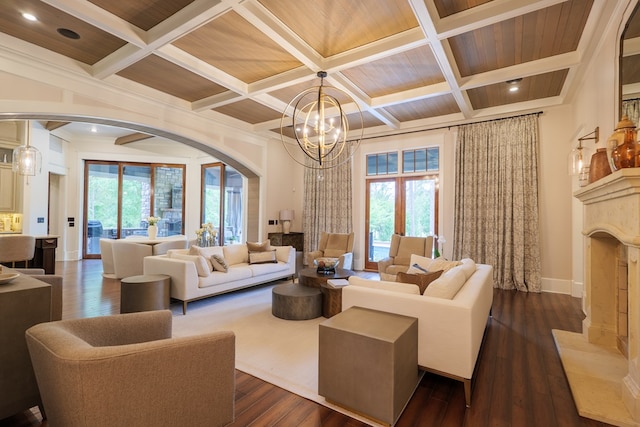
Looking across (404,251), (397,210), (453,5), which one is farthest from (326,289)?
(397,210)

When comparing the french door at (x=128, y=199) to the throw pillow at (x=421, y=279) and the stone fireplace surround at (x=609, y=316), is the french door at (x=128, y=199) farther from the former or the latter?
the stone fireplace surround at (x=609, y=316)

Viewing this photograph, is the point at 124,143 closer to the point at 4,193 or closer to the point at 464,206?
the point at 4,193

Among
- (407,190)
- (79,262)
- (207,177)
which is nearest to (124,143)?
(207,177)

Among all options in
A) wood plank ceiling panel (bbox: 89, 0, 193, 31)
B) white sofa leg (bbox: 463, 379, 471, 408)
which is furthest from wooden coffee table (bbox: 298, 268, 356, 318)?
wood plank ceiling panel (bbox: 89, 0, 193, 31)

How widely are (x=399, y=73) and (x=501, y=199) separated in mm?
3123

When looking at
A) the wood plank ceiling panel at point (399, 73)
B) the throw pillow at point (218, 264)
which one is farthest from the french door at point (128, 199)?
the wood plank ceiling panel at point (399, 73)

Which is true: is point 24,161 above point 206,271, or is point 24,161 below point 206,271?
above

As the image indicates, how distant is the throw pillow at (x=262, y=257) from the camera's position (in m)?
5.47

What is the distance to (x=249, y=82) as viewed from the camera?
4.77 metres

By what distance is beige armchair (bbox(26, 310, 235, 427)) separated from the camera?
122cm

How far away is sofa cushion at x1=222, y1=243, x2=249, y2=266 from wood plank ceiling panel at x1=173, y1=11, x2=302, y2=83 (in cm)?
287

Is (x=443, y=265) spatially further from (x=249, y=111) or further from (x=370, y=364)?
(x=249, y=111)

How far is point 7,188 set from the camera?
6.51 m

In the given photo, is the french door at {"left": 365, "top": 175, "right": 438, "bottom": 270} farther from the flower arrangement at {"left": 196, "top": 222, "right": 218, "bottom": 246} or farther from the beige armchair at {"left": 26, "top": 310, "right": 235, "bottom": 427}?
the beige armchair at {"left": 26, "top": 310, "right": 235, "bottom": 427}
